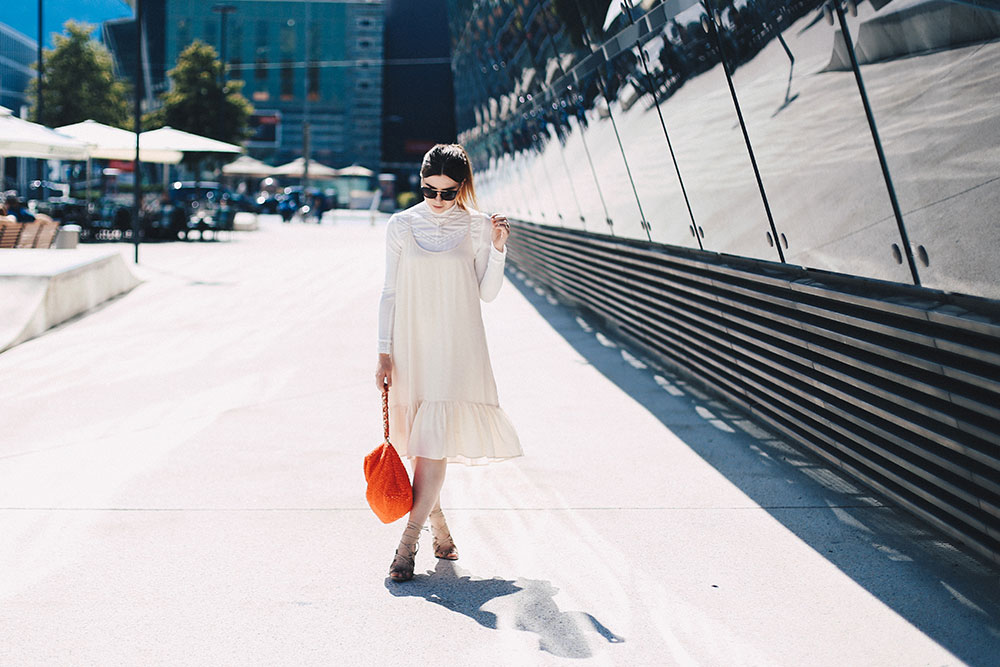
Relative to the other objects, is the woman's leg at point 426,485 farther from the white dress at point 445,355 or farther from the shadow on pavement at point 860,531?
the shadow on pavement at point 860,531

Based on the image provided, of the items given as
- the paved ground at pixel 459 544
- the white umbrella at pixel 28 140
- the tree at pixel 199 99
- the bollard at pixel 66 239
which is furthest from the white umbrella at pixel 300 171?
the paved ground at pixel 459 544

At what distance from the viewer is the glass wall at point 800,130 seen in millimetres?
4477

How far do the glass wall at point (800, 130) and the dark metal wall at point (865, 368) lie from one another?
151mm

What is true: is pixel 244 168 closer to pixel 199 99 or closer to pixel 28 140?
pixel 199 99

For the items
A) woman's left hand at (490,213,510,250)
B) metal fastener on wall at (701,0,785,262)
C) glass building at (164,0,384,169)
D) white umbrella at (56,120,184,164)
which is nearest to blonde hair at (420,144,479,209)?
woman's left hand at (490,213,510,250)

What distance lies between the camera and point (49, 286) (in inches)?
473

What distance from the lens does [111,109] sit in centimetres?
5381

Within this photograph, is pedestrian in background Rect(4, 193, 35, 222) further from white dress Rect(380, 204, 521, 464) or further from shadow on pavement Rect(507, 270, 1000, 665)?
white dress Rect(380, 204, 521, 464)

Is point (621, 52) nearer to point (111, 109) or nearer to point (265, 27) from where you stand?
point (111, 109)

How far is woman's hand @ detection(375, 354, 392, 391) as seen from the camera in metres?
4.70

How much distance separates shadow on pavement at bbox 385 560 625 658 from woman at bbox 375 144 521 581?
19 cm

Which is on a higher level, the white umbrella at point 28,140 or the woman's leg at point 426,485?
the white umbrella at point 28,140

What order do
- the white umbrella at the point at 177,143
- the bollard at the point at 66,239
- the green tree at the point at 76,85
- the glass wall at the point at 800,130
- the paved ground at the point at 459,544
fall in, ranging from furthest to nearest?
the green tree at the point at 76,85 → the white umbrella at the point at 177,143 → the bollard at the point at 66,239 → the glass wall at the point at 800,130 → the paved ground at the point at 459,544

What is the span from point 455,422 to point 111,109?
175ft
